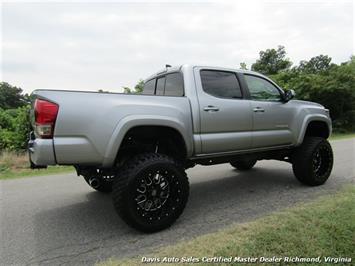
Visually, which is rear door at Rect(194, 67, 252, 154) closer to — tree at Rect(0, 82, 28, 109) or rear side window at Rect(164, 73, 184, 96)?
rear side window at Rect(164, 73, 184, 96)

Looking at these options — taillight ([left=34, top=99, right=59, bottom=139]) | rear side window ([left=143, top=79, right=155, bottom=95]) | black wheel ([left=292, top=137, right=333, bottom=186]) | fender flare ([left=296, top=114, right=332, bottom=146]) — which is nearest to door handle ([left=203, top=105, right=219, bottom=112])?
rear side window ([left=143, top=79, right=155, bottom=95])

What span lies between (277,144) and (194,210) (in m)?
1.87

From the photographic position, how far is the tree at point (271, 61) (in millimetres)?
32688

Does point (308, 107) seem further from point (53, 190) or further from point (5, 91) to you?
point (5, 91)

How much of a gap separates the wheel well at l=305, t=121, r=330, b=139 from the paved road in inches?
34.6

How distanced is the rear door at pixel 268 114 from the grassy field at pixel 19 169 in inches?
203

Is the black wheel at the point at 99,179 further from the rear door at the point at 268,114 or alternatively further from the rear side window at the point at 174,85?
the rear door at the point at 268,114

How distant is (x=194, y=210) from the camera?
156 inches

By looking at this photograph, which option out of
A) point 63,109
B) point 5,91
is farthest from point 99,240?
point 5,91

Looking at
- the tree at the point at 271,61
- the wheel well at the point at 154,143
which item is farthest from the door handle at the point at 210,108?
the tree at the point at 271,61

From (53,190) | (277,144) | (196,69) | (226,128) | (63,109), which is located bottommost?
(53,190)

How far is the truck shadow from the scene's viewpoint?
2.92m

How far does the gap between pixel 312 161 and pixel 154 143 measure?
9.52ft

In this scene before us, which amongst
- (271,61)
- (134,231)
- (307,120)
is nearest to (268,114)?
(307,120)
